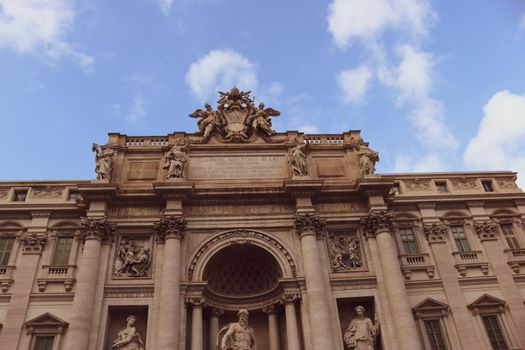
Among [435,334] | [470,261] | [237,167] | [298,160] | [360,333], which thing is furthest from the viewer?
[237,167]

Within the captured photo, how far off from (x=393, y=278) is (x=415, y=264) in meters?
2.61

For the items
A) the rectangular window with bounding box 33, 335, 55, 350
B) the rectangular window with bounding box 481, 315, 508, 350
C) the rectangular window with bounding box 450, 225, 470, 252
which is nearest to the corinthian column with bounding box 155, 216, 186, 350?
the rectangular window with bounding box 33, 335, 55, 350

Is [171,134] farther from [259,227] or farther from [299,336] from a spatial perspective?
[299,336]

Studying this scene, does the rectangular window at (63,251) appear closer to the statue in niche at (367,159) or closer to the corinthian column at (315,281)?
the corinthian column at (315,281)

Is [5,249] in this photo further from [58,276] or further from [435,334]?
[435,334]

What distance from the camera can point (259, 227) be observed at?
23.8 meters

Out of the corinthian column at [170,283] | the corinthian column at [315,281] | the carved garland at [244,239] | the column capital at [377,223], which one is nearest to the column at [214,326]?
the corinthian column at [170,283]

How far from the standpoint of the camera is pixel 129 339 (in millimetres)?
20375

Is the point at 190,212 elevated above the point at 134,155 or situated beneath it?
situated beneath

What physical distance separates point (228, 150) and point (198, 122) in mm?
2667

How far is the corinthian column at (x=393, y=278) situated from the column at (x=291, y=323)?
14.5 feet

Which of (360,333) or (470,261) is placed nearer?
(360,333)

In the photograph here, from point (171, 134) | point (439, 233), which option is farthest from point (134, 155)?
point (439, 233)

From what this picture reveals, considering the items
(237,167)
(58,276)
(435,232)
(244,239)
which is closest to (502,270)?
(435,232)
